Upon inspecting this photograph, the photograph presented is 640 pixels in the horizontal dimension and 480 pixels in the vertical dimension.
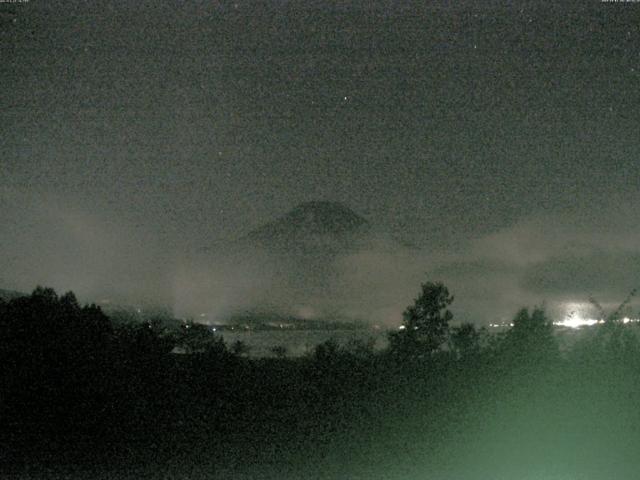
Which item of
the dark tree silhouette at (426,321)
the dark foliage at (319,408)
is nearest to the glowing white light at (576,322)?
the dark foliage at (319,408)

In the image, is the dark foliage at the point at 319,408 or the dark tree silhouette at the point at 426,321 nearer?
the dark foliage at the point at 319,408

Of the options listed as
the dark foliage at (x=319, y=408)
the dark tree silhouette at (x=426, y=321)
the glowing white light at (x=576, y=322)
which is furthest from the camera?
the dark tree silhouette at (x=426, y=321)

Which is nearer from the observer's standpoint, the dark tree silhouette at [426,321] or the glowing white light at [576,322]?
the glowing white light at [576,322]

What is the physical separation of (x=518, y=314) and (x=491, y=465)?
187 inches

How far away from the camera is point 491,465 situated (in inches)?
394

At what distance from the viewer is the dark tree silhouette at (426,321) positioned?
17.5 metres

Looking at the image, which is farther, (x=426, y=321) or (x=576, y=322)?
(x=426, y=321)

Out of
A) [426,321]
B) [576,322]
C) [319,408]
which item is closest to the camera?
→ [319,408]

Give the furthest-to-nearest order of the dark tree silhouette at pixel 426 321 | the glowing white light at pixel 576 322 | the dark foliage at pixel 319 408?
1. the dark tree silhouette at pixel 426 321
2. the glowing white light at pixel 576 322
3. the dark foliage at pixel 319 408

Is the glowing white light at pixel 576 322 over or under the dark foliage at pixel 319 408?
over

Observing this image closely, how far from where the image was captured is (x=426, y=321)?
1830cm

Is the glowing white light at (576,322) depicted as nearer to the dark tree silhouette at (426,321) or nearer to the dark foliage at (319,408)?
the dark foliage at (319,408)

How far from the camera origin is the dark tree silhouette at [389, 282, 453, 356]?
1753cm

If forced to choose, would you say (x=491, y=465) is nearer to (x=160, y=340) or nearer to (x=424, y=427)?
(x=424, y=427)
